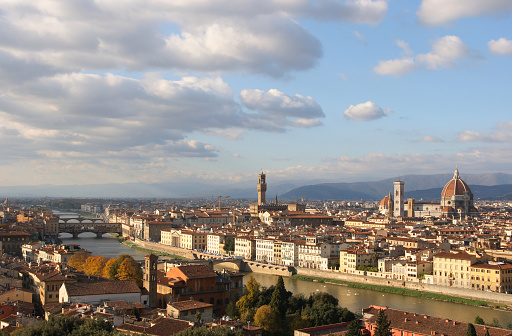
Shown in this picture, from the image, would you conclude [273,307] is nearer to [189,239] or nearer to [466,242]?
[466,242]

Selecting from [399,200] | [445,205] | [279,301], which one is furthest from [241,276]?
[399,200]

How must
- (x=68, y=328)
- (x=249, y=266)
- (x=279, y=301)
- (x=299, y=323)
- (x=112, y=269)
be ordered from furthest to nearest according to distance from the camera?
(x=249, y=266)
(x=112, y=269)
(x=279, y=301)
(x=299, y=323)
(x=68, y=328)

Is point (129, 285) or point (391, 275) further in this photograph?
point (391, 275)

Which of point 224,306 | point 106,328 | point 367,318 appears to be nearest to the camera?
point 106,328

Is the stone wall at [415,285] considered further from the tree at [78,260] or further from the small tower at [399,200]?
the small tower at [399,200]

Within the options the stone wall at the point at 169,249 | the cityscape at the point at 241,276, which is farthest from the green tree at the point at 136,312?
the stone wall at the point at 169,249

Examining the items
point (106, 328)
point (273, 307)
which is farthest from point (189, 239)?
point (106, 328)

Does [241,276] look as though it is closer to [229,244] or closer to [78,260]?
[78,260]
